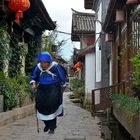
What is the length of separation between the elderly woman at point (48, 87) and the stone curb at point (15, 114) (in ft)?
9.85

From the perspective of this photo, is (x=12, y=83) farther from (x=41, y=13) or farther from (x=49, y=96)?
(x=49, y=96)

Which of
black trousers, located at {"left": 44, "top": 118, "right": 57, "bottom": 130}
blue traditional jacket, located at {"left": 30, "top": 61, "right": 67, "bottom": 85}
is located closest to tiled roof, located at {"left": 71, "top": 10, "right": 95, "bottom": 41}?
black trousers, located at {"left": 44, "top": 118, "right": 57, "bottom": 130}

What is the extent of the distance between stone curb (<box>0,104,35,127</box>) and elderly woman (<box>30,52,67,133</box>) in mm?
3004

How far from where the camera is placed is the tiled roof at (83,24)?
1384 inches

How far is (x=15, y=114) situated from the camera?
1460 cm

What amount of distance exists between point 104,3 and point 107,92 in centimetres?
839

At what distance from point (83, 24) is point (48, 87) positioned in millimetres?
26636

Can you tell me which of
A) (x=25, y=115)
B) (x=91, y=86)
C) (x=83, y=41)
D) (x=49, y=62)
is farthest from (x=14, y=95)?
(x=83, y=41)

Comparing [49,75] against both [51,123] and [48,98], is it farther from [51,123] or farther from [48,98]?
[51,123]

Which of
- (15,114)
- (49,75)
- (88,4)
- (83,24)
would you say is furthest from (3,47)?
(83,24)

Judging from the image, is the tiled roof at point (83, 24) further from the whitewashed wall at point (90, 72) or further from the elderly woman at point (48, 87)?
the elderly woman at point (48, 87)

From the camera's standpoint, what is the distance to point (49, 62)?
9.62 metres

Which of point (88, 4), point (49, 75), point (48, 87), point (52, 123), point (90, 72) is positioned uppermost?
point (88, 4)

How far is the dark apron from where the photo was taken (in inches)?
384
